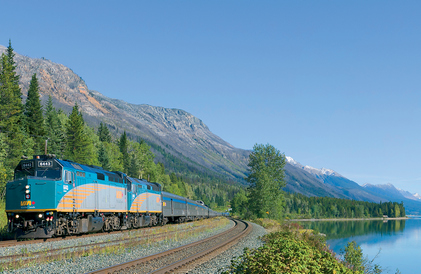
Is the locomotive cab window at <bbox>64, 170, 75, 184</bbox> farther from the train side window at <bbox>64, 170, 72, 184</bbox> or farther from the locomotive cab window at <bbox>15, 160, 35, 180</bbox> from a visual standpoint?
the locomotive cab window at <bbox>15, 160, 35, 180</bbox>

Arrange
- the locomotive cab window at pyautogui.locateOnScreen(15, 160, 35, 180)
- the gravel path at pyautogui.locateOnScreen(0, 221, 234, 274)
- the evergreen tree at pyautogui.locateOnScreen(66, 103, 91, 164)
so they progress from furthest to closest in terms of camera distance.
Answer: the evergreen tree at pyautogui.locateOnScreen(66, 103, 91, 164) < the locomotive cab window at pyautogui.locateOnScreen(15, 160, 35, 180) < the gravel path at pyautogui.locateOnScreen(0, 221, 234, 274)

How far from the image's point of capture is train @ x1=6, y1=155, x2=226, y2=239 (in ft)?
74.4

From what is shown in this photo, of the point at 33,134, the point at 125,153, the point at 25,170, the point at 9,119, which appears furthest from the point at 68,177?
the point at 125,153

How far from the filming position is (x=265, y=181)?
86.0 m

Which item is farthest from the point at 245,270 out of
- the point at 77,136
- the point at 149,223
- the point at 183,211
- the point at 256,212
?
the point at 256,212

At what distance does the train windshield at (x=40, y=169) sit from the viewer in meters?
23.6

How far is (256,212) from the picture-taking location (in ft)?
282

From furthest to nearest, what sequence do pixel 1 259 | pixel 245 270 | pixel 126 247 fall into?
1. pixel 126 247
2. pixel 1 259
3. pixel 245 270

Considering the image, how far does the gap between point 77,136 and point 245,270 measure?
68867 mm

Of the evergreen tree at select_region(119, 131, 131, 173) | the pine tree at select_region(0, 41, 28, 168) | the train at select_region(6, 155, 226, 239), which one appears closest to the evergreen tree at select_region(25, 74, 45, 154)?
the pine tree at select_region(0, 41, 28, 168)

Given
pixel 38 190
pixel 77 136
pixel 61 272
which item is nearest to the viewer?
pixel 61 272

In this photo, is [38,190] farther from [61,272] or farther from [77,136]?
[77,136]

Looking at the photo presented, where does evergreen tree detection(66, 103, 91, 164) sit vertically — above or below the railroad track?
above

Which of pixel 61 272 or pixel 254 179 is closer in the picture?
pixel 61 272
